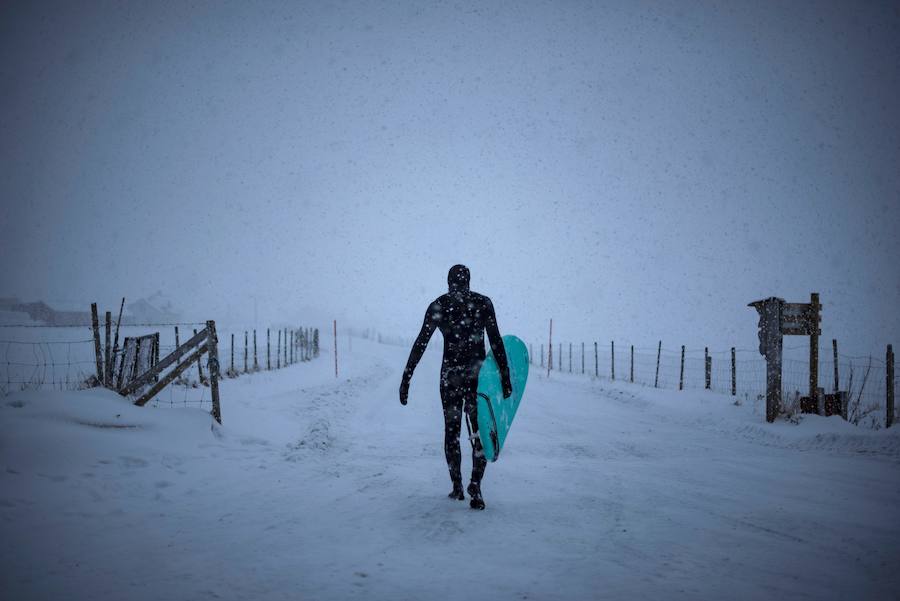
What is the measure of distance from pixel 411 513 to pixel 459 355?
1.59 metres

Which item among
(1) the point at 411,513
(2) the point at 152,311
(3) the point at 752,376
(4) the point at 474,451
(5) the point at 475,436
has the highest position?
(5) the point at 475,436

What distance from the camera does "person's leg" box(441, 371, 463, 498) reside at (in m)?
4.47

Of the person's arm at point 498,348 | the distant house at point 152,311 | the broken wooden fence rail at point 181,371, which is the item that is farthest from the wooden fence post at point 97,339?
the distant house at point 152,311

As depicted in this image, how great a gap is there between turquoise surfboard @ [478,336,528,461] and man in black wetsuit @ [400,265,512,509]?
266 millimetres

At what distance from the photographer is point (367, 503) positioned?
4.39 m

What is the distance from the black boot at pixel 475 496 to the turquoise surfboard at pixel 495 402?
464 mm

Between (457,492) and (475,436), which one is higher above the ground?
(475,436)

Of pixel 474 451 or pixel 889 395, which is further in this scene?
pixel 889 395

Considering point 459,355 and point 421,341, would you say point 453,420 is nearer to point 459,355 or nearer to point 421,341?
point 459,355

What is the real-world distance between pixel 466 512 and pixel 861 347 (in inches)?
1853

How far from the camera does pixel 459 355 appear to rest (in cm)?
455

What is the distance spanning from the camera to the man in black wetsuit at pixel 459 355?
4.49 meters

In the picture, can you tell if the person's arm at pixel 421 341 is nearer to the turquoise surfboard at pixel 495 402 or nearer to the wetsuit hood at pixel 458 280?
the wetsuit hood at pixel 458 280

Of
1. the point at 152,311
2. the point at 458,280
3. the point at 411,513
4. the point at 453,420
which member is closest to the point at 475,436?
the point at 453,420
